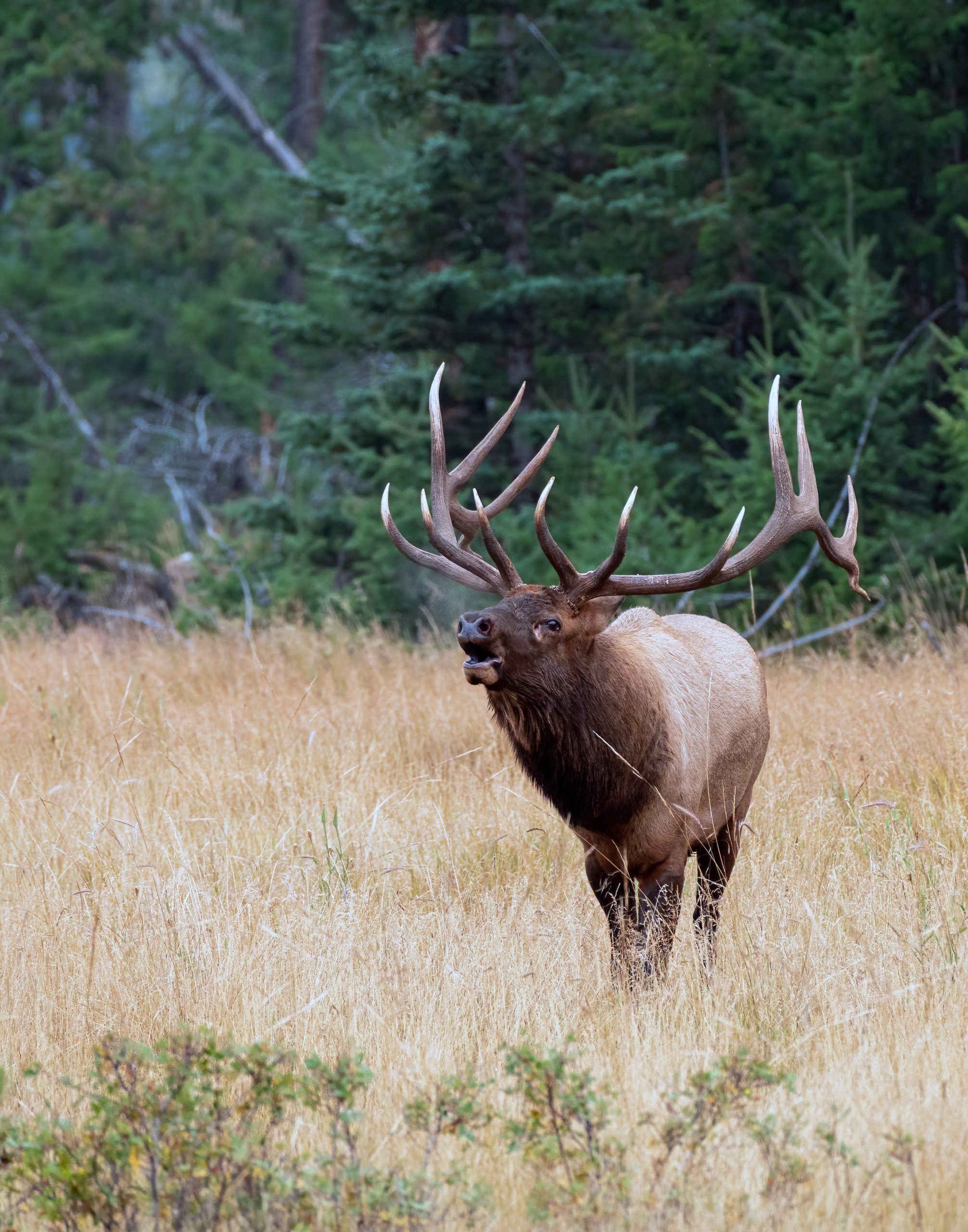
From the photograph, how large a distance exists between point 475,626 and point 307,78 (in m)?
17.3

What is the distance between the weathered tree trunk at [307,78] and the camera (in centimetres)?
1916

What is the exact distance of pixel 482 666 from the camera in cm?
400

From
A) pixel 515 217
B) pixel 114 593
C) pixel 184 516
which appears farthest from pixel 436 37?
pixel 114 593

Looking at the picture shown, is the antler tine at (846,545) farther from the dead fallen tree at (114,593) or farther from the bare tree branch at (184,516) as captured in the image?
the bare tree branch at (184,516)

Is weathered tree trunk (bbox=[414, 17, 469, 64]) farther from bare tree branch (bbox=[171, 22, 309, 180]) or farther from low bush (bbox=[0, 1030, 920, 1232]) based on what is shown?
low bush (bbox=[0, 1030, 920, 1232])

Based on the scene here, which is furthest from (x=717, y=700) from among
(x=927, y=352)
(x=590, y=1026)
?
(x=927, y=352)

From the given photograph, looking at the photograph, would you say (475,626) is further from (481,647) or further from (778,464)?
(778,464)

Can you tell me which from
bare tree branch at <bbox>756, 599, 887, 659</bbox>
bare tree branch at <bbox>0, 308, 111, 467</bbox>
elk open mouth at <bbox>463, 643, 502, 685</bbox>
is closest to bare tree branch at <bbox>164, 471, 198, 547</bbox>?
bare tree branch at <bbox>0, 308, 111, 467</bbox>

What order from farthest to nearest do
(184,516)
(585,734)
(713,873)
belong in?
(184,516), (713,873), (585,734)

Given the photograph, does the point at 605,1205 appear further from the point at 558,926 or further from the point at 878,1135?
the point at 558,926

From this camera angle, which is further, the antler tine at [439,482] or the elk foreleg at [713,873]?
the antler tine at [439,482]

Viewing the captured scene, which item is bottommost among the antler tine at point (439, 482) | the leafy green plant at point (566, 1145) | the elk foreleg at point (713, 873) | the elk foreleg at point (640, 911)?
the elk foreleg at point (713, 873)

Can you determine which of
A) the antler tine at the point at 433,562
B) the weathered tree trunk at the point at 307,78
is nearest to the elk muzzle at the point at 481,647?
the antler tine at the point at 433,562

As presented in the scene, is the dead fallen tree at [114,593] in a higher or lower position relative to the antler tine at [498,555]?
lower
